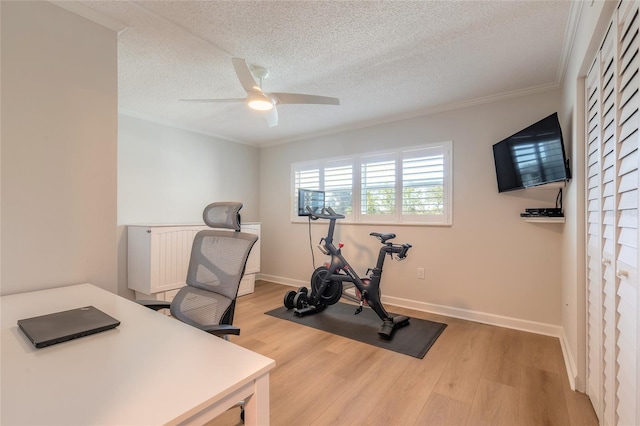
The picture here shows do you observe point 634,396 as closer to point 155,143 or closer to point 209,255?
point 209,255

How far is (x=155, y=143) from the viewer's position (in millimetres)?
3801

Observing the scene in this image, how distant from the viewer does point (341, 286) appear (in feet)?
11.0

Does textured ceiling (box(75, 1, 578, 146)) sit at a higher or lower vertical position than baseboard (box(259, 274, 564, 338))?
higher

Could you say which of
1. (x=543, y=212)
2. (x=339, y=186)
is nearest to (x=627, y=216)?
(x=543, y=212)

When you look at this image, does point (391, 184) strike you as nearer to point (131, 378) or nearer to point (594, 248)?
point (594, 248)

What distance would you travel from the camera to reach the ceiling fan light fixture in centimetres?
225

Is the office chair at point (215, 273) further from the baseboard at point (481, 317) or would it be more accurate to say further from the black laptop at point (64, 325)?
the baseboard at point (481, 317)

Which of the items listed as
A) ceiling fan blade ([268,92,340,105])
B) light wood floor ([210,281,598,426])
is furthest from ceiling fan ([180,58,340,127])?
light wood floor ([210,281,598,426])

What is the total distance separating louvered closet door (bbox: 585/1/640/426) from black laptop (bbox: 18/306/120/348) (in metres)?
1.94

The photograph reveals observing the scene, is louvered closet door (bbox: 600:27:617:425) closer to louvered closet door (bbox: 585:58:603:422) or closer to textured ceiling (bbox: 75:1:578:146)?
louvered closet door (bbox: 585:58:603:422)

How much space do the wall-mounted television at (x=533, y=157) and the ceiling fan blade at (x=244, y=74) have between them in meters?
2.21

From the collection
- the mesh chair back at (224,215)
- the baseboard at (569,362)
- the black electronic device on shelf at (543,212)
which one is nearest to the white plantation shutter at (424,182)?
the black electronic device on shelf at (543,212)

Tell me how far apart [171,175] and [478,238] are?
3972 millimetres

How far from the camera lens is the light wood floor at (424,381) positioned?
168cm
